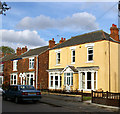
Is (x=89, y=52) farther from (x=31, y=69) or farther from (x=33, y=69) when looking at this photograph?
(x=31, y=69)

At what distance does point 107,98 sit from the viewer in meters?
15.1

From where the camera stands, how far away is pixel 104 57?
871 inches

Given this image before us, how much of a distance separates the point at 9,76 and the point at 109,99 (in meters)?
28.6

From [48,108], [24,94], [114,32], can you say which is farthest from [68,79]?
[48,108]

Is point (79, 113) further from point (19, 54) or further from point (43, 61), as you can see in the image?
point (19, 54)

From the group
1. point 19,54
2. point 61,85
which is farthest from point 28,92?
point 19,54

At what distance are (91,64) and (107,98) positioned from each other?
8.64 meters

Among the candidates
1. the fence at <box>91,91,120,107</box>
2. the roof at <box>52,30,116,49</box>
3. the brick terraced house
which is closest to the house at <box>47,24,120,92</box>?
the roof at <box>52,30,116,49</box>

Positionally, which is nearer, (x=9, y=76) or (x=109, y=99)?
(x=109, y=99)

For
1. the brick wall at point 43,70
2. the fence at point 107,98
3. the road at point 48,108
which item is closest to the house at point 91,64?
the brick wall at point 43,70

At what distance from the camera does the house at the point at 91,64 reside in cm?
2212

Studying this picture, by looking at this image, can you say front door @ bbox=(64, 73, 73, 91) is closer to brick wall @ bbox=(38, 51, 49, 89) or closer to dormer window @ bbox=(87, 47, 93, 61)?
dormer window @ bbox=(87, 47, 93, 61)

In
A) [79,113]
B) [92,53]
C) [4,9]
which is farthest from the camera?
[92,53]

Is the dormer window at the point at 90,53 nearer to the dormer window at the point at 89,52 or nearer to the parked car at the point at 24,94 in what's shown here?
the dormer window at the point at 89,52
